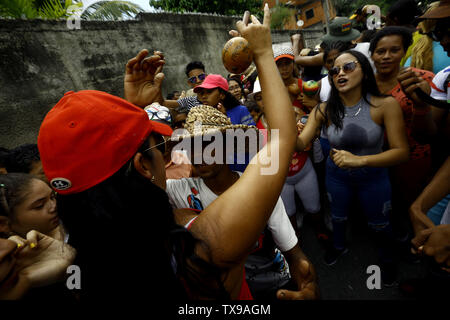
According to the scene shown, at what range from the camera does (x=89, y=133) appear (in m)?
0.85

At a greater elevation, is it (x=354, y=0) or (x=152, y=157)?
(x=354, y=0)

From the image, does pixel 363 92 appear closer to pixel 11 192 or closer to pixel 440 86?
pixel 440 86

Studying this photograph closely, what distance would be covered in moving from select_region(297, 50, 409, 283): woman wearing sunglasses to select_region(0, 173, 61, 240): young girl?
7.41 ft

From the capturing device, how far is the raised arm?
765mm

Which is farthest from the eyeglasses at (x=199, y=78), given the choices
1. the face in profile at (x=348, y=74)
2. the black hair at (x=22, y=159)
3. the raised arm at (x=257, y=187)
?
the raised arm at (x=257, y=187)

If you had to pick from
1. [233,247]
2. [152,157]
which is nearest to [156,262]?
[233,247]

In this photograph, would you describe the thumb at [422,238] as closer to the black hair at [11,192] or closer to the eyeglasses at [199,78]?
the black hair at [11,192]

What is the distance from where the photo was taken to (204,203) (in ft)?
5.69

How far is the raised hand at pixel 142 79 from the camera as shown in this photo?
193 centimetres

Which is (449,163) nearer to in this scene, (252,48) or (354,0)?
(252,48)

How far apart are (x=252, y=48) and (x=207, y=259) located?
827 millimetres

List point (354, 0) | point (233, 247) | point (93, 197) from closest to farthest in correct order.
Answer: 1. point (233, 247)
2. point (93, 197)
3. point (354, 0)

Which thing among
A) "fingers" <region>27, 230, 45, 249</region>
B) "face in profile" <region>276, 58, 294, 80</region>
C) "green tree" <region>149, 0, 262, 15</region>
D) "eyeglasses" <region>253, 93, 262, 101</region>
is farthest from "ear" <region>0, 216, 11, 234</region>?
"green tree" <region>149, 0, 262, 15</region>

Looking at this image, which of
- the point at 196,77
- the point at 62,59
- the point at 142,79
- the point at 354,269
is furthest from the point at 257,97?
the point at 62,59
